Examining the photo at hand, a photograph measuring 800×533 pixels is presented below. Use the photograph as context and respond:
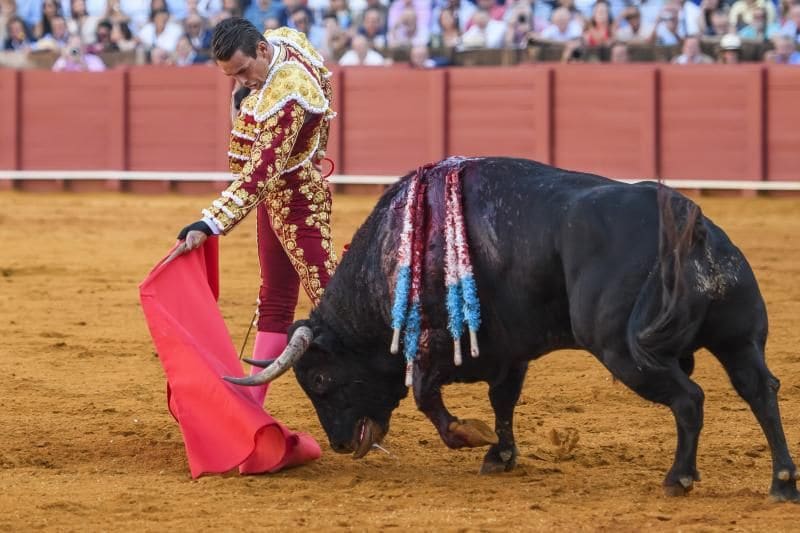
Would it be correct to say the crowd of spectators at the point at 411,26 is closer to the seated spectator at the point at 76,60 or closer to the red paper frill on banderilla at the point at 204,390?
the seated spectator at the point at 76,60

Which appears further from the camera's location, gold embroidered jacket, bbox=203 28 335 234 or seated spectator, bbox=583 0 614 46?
seated spectator, bbox=583 0 614 46

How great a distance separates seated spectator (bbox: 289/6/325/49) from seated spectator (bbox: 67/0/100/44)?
261cm

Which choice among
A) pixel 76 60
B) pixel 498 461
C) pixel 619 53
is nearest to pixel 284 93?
pixel 498 461

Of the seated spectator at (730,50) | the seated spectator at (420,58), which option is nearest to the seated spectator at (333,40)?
the seated spectator at (420,58)

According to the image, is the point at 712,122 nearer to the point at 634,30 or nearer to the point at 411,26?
the point at 634,30

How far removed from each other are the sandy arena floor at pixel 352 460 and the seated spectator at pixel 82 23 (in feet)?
24.9

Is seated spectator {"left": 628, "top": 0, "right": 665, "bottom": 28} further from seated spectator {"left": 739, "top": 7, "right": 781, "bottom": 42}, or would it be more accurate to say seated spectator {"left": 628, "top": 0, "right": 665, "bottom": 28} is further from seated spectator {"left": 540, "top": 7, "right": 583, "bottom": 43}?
seated spectator {"left": 739, "top": 7, "right": 781, "bottom": 42}

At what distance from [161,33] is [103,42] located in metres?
0.70

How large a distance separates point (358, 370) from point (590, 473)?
716 mm

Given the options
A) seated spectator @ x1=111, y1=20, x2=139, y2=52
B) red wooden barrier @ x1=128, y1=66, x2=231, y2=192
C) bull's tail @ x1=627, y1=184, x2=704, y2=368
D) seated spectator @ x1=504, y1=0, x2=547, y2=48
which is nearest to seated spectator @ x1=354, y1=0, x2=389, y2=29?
seated spectator @ x1=504, y1=0, x2=547, y2=48

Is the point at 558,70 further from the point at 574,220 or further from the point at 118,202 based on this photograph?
the point at 574,220

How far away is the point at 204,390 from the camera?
4.14 meters

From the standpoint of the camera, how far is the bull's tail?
3.30 metres

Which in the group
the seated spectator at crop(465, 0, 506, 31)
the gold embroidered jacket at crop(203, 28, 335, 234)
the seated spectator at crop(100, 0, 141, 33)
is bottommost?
the gold embroidered jacket at crop(203, 28, 335, 234)
